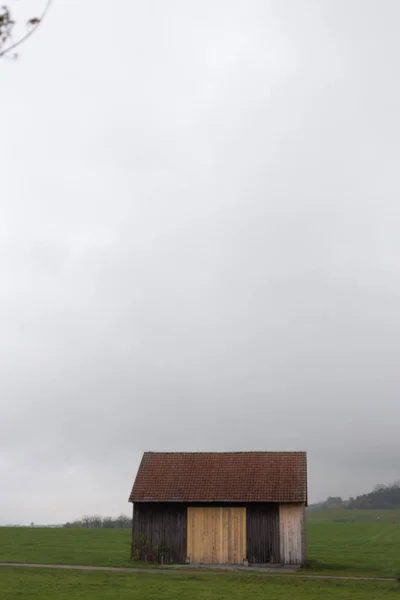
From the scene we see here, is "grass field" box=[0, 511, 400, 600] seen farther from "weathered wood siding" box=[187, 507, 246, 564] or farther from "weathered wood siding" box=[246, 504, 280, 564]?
"weathered wood siding" box=[187, 507, 246, 564]

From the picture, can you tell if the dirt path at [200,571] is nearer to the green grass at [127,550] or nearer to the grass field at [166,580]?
the grass field at [166,580]

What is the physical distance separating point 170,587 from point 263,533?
513 inches

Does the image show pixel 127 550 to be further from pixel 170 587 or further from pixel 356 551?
pixel 170 587

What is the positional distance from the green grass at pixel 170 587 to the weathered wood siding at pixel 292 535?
6786mm

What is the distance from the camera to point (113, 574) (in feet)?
96.8

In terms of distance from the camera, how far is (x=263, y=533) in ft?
120

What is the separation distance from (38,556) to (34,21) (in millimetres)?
37544

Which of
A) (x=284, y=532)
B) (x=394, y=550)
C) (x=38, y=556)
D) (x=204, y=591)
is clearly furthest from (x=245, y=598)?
(x=394, y=550)

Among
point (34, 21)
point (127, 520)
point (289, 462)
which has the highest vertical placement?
point (34, 21)

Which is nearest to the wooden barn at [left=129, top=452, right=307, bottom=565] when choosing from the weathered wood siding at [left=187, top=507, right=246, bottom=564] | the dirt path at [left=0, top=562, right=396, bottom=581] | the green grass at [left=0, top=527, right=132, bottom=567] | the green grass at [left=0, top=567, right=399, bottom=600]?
the weathered wood siding at [left=187, top=507, right=246, bottom=564]

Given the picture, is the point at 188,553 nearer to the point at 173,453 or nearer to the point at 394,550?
the point at 173,453

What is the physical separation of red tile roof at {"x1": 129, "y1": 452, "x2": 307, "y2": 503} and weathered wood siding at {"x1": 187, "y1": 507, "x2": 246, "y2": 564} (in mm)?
878

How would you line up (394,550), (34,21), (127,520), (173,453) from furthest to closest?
1. (127,520)
2. (394,550)
3. (173,453)
4. (34,21)

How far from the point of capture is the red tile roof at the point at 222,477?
122 feet
